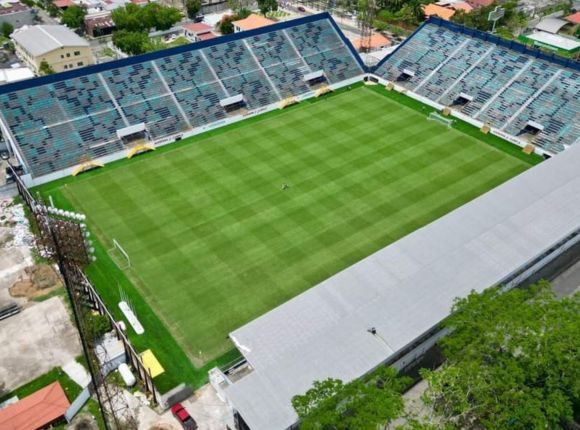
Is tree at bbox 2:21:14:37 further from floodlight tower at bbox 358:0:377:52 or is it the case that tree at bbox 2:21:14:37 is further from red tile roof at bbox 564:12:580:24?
red tile roof at bbox 564:12:580:24

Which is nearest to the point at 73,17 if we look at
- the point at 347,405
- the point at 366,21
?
the point at 366,21

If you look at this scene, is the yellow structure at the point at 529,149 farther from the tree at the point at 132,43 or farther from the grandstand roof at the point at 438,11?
the tree at the point at 132,43

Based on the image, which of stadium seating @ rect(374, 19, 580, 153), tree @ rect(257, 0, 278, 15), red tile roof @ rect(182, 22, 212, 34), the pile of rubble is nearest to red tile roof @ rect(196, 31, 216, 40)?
red tile roof @ rect(182, 22, 212, 34)

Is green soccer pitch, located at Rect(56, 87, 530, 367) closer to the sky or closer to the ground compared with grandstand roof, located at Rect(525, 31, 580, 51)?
closer to the sky

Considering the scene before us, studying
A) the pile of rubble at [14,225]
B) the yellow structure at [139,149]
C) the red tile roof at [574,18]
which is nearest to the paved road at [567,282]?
the yellow structure at [139,149]

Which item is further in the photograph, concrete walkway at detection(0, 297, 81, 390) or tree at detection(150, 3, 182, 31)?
tree at detection(150, 3, 182, 31)

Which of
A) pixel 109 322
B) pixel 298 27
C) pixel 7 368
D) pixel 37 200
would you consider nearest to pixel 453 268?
pixel 109 322
